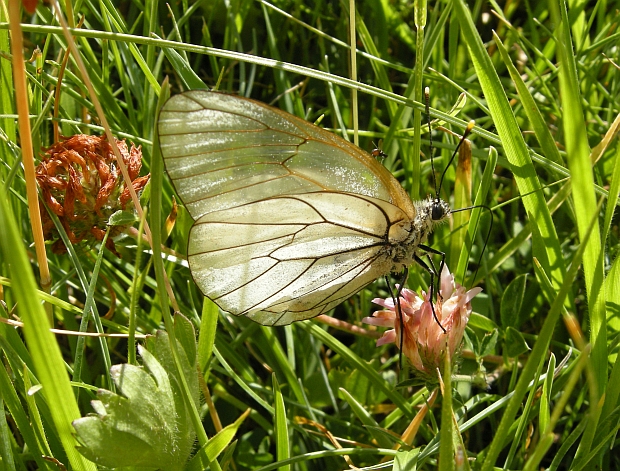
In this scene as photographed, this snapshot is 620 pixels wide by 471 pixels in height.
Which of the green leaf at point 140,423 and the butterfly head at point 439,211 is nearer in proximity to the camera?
the green leaf at point 140,423

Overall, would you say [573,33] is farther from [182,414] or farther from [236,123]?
[182,414]

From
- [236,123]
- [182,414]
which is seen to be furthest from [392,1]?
[182,414]

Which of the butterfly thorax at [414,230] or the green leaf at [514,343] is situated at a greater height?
the butterfly thorax at [414,230]

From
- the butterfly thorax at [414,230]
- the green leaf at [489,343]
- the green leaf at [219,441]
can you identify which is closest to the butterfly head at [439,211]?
the butterfly thorax at [414,230]

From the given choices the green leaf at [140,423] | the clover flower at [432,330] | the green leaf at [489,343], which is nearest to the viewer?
the green leaf at [140,423]

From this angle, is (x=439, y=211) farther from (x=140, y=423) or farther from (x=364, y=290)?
(x=140, y=423)

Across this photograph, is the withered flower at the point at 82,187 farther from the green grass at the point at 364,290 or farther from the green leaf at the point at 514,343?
the green leaf at the point at 514,343

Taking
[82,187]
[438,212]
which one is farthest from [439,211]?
[82,187]
